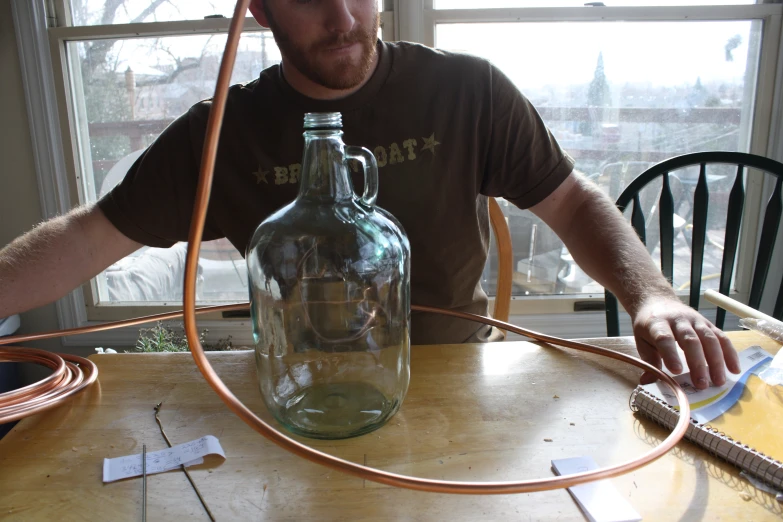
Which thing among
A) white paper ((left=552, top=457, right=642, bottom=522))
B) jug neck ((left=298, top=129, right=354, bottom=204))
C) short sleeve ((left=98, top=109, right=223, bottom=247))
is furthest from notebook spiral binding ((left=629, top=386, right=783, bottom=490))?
short sleeve ((left=98, top=109, right=223, bottom=247))

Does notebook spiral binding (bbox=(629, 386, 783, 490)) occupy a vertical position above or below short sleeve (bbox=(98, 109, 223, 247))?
below

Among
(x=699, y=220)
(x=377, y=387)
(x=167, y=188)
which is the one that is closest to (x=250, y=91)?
(x=167, y=188)

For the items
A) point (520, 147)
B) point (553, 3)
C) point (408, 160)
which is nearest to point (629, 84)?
point (553, 3)

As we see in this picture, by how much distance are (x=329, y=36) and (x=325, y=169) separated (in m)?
0.45

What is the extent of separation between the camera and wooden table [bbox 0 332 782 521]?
1.36ft

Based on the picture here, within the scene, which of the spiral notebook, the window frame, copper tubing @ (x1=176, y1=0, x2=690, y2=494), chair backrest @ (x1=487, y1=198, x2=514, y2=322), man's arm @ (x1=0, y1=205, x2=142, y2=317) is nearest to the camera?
copper tubing @ (x1=176, y1=0, x2=690, y2=494)

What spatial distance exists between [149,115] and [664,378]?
4.85 feet

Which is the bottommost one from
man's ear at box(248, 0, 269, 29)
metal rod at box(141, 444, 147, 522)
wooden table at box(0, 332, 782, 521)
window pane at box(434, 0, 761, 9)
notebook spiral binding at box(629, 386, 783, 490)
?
wooden table at box(0, 332, 782, 521)

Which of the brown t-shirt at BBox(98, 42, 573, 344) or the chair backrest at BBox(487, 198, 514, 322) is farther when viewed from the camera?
the chair backrest at BBox(487, 198, 514, 322)

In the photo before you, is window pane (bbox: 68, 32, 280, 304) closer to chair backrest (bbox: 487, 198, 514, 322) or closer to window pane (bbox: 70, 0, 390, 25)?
window pane (bbox: 70, 0, 390, 25)

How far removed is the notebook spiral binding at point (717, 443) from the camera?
1.41 feet

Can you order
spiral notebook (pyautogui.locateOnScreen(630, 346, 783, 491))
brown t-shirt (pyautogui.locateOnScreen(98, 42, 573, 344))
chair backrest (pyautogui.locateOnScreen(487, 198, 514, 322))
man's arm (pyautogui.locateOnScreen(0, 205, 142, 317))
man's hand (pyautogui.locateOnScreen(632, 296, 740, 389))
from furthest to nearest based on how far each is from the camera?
chair backrest (pyautogui.locateOnScreen(487, 198, 514, 322)), brown t-shirt (pyautogui.locateOnScreen(98, 42, 573, 344)), man's arm (pyautogui.locateOnScreen(0, 205, 142, 317)), man's hand (pyautogui.locateOnScreen(632, 296, 740, 389)), spiral notebook (pyautogui.locateOnScreen(630, 346, 783, 491))

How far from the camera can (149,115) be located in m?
1.54

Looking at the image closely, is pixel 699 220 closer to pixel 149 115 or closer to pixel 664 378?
pixel 664 378
